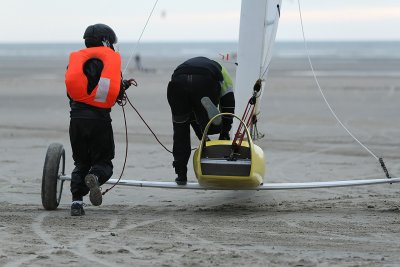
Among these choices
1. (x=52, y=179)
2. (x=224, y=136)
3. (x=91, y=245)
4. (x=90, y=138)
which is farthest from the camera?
(x=224, y=136)

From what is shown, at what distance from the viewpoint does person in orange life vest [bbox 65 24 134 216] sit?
6867 mm

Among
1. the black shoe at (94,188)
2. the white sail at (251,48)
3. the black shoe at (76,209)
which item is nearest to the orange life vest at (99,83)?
the black shoe at (94,188)

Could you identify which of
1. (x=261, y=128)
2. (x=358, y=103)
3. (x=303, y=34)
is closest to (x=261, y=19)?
(x=303, y=34)

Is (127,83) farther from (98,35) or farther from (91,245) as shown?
(91,245)

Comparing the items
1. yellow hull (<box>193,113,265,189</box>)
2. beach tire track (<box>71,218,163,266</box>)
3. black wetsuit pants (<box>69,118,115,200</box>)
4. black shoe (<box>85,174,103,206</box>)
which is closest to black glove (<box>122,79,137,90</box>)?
black wetsuit pants (<box>69,118,115,200</box>)

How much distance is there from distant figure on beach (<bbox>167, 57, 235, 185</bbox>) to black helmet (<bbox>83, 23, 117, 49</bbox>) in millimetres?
654

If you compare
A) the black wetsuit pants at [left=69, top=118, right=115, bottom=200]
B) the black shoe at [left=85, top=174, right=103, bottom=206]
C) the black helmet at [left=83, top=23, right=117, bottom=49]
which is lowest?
the black shoe at [left=85, top=174, right=103, bottom=206]

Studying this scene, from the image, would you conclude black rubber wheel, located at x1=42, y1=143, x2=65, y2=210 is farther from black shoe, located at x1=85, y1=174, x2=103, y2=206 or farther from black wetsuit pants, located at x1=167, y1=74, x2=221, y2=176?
black wetsuit pants, located at x1=167, y1=74, x2=221, y2=176

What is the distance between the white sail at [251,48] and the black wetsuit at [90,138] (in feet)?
5.54

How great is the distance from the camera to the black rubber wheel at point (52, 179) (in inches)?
282

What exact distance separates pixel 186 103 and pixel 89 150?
0.97 metres

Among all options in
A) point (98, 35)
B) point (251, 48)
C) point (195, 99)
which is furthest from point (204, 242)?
point (251, 48)

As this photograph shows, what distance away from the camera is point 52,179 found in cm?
725

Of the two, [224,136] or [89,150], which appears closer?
[89,150]
